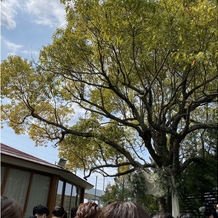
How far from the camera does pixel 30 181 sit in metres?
5.64

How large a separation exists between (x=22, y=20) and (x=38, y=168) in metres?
3.77

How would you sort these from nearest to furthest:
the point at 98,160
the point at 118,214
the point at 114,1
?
1. the point at 118,214
2. the point at 114,1
3. the point at 98,160

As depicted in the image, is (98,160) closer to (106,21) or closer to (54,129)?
(54,129)

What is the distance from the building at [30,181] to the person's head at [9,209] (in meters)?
3.75

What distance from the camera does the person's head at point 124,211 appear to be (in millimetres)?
1085

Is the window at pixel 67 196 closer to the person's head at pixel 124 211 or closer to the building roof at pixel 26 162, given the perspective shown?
the building roof at pixel 26 162

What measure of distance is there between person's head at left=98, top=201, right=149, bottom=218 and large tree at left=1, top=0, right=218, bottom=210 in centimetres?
367

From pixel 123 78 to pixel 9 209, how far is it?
684 cm

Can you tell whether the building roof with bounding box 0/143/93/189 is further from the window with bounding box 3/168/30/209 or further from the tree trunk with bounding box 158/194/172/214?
the tree trunk with bounding box 158/194/172/214

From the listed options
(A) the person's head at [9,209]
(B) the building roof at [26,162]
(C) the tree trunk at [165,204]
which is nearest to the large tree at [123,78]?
(C) the tree trunk at [165,204]

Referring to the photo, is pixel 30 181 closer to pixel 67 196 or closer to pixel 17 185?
pixel 17 185

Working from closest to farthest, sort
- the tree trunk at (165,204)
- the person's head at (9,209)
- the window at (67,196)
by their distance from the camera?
the person's head at (9,209)
the window at (67,196)
the tree trunk at (165,204)

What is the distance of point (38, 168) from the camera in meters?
5.73

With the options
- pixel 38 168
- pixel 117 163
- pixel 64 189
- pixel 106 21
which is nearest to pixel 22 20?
pixel 106 21
